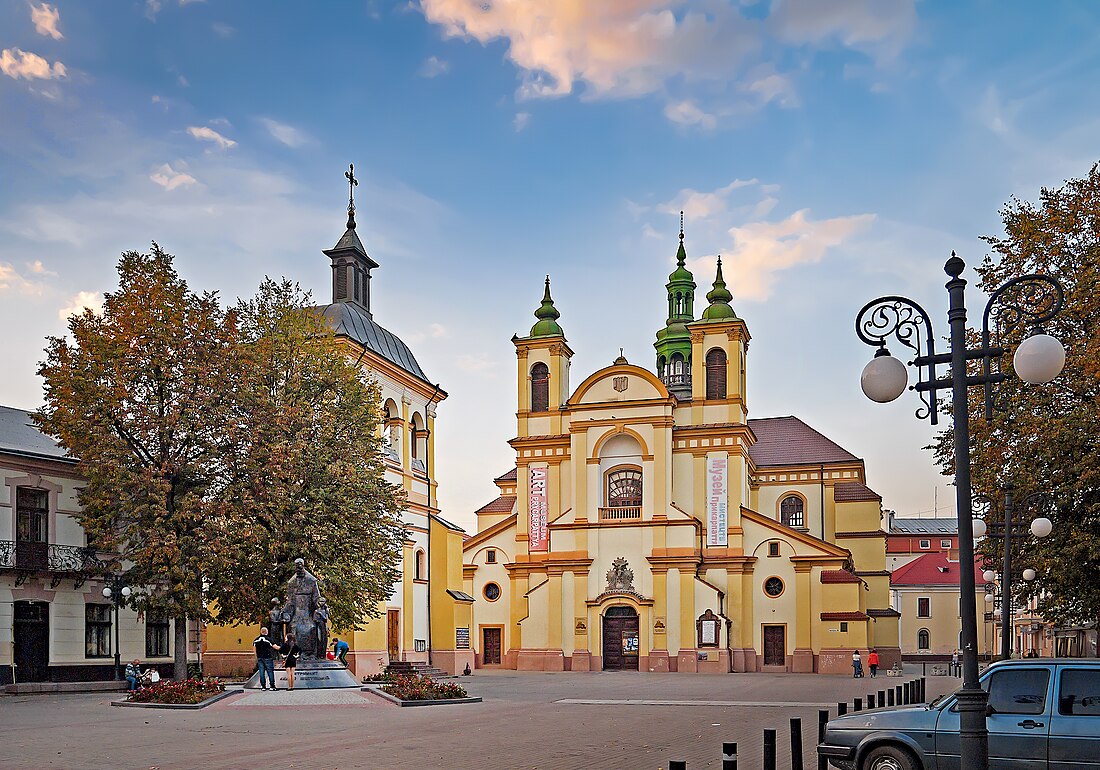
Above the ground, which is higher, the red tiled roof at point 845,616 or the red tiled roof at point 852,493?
the red tiled roof at point 852,493

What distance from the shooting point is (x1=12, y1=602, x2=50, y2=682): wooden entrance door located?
103 feet

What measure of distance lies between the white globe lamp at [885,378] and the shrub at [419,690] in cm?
1706

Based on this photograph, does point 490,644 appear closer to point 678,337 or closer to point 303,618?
point 678,337

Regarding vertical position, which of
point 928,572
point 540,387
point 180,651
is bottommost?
point 928,572

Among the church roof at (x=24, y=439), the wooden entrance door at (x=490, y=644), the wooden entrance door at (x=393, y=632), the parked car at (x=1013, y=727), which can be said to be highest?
the church roof at (x=24, y=439)

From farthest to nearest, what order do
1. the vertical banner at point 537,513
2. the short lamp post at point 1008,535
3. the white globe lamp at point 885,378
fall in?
1. the vertical banner at point 537,513
2. the short lamp post at point 1008,535
3. the white globe lamp at point 885,378

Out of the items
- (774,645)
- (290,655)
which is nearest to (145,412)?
(290,655)

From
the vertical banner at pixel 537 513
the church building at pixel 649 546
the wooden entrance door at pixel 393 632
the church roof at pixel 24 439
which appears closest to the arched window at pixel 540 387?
the church building at pixel 649 546

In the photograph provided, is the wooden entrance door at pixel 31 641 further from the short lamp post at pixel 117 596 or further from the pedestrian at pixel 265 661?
the pedestrian at pixel 265 661

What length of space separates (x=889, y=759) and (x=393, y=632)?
3027 cm

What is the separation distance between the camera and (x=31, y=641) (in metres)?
31.6

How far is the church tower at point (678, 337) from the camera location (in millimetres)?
65438

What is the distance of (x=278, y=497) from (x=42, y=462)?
28.0 ft

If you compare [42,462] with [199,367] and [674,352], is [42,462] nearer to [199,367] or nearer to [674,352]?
[199,367]
